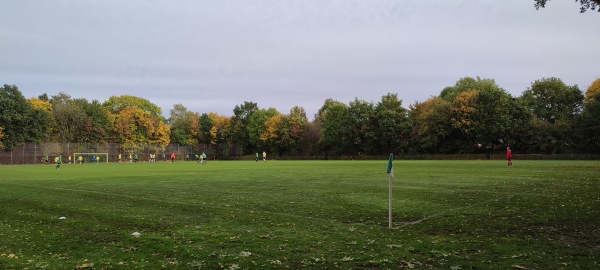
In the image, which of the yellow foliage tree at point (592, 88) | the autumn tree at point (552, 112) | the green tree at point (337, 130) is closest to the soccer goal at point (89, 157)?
the green tree at point (337, 130)

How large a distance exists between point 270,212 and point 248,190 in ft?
20.6

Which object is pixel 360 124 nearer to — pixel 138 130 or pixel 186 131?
pixel 186 131

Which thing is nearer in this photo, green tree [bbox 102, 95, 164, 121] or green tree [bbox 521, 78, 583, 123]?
green tree [bbox 521, 78, 583, 123]

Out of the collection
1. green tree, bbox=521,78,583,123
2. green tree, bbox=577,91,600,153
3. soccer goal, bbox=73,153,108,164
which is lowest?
soccer goal, bbox=73,153,108,164

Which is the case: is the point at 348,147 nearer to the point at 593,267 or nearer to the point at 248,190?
the point at 248,190

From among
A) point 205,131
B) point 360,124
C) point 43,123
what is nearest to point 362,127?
point 360,124

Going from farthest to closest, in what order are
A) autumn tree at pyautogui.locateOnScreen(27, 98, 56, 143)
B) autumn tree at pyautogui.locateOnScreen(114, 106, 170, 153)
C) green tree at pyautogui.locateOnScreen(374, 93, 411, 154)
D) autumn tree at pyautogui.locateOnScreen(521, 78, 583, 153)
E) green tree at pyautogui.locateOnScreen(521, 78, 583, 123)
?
autumn tree at pyautogui.locateOnScreen(114, 106, 170, 153) < green tree at pyautogui.locateOnScreen(374, 93, 411, 154) < autumn tree at pyautogui.locateOnScreen(27, 98, 56, 143) < green tree at pyautogui.locateOnScreen(521, 78, 583, 123) < autumn tree at pyautogui.locateOnScreen(521, 78, 583, 153)

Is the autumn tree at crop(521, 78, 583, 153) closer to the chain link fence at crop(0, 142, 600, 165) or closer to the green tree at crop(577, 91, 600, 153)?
the green tree at crop(577, 91, 600, 153)

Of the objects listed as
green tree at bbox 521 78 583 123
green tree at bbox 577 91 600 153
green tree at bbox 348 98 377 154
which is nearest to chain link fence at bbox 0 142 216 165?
green tree at bbox 348 98 377 154

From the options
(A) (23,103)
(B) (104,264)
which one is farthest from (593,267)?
(A) (23,103)

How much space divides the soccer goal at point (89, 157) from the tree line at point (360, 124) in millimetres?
4883

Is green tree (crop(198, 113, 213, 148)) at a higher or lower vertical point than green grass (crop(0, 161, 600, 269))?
higher

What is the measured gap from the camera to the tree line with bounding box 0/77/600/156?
6400cm

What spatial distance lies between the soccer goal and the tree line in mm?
4883
